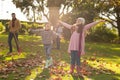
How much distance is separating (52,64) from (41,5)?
30.2 m

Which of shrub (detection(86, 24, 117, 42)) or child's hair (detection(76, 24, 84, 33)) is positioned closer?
child's hair (detection(76, 24, 84, 33))

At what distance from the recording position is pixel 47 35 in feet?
45.6

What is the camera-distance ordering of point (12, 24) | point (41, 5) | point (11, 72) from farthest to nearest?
1. point (41, 5)
2. point (12, 24)
3. point (11, 72)

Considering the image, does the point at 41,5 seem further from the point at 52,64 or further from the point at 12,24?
the point at 52,64

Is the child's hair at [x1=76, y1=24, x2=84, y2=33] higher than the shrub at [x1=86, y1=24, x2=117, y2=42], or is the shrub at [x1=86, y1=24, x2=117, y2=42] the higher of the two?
the child's hair at [x1=76, y1=24, x2=84, y2=33]

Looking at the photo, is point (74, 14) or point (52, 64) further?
point (74, 14)

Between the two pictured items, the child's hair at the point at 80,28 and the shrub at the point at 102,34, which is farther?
the shrub at the point at 102,34

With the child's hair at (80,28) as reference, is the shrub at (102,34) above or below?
below

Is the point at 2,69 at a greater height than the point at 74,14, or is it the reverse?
the point at 74,14

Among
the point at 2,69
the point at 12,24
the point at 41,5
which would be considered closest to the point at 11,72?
the point at 2,69

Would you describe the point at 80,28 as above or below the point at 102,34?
above

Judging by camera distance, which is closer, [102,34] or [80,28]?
[80,28]

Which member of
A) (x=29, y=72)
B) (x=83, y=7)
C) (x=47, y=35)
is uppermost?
(x=83, y=7)

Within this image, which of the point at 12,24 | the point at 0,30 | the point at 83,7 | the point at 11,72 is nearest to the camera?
the point at 11,72
